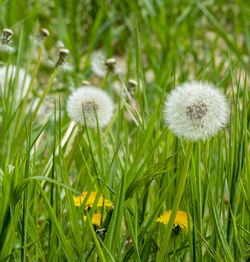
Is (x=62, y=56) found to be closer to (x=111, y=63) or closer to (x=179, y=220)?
(x=111, y=63)

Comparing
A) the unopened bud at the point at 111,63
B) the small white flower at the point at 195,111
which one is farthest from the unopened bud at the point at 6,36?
the small white flower at the point at 195,111

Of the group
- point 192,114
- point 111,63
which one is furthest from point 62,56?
point 192,114

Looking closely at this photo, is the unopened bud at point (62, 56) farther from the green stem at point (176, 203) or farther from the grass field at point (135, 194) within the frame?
the green stem at point (176, 203)

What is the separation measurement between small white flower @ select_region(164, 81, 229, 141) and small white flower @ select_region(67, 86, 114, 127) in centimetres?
41

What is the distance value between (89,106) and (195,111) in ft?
1.67

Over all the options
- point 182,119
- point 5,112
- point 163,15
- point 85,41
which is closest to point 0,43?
point 5,112

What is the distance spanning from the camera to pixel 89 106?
4.22 feet

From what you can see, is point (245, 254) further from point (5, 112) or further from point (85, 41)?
point (85, 41)

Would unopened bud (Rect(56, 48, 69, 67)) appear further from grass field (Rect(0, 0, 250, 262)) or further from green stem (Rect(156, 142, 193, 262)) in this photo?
green stem (Rect(156, 142, 193, 262))

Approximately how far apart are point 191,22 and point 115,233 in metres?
2.55

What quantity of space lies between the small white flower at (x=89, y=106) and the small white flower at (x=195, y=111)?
1.34ft

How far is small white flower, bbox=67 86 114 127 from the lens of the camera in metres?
1.26

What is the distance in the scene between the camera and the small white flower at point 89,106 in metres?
1.26

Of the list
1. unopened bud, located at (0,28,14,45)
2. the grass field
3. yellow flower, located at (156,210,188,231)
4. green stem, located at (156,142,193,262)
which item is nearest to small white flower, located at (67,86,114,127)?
the grass field
